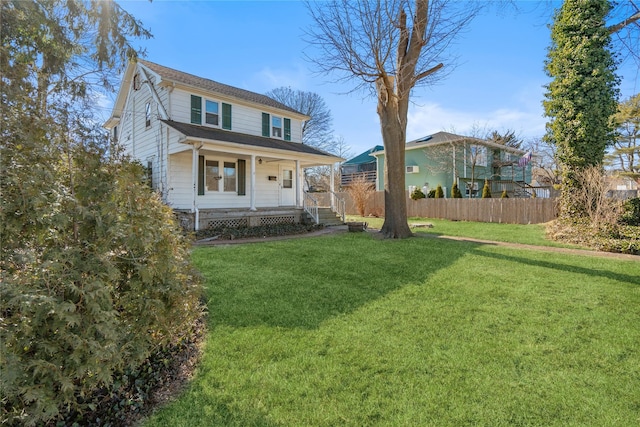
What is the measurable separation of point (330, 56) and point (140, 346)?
899 centimetres

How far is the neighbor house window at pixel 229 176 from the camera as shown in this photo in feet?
43.1

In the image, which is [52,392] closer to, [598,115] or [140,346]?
[140,346]

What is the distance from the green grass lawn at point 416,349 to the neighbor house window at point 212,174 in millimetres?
7229

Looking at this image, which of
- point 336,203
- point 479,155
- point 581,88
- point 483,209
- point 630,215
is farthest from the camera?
point 479,155

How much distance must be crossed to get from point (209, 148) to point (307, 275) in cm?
722

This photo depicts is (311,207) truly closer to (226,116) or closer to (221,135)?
(221,135)

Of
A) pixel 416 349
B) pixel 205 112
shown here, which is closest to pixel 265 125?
pixel 205 112

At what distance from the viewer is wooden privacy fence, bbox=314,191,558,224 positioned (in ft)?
47.4

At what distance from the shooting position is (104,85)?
729 centimetres

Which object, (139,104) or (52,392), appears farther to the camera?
(139,104)

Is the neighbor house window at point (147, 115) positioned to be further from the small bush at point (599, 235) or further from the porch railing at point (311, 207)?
the small bush at point (599, 235)

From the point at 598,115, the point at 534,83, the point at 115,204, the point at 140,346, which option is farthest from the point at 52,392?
the point at 534,83

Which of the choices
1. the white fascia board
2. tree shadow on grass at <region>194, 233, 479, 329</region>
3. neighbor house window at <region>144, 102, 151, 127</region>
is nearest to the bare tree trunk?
tree shadow on grass at <region>194, 233, 479, 329</region>

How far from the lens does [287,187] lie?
15.5 metres
